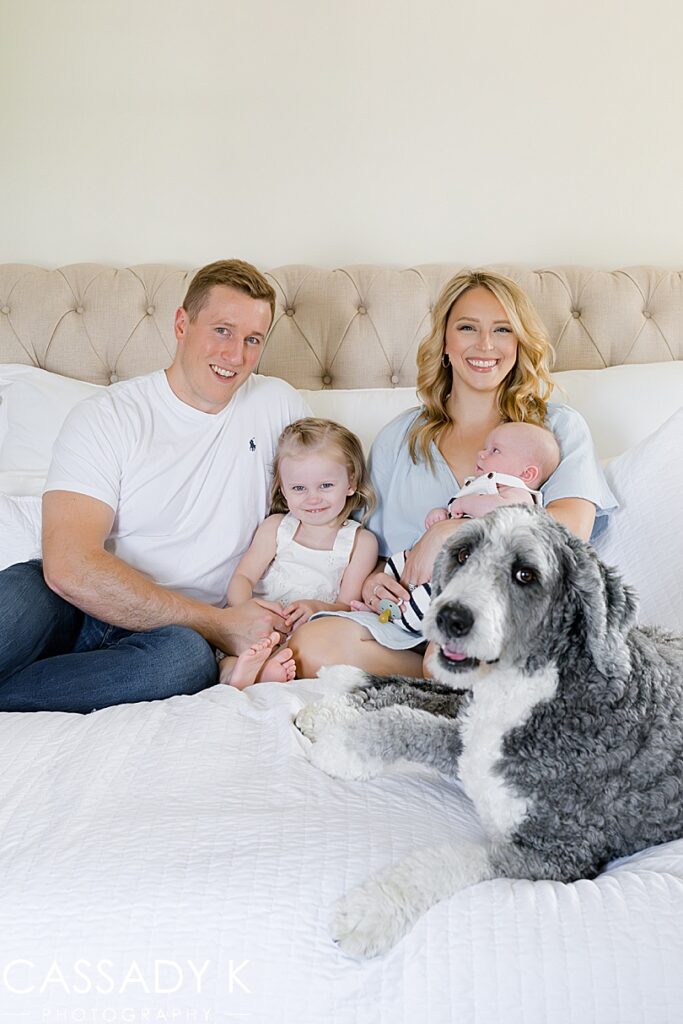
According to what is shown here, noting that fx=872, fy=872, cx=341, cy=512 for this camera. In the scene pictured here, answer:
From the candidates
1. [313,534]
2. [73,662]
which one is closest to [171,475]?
[313,534]

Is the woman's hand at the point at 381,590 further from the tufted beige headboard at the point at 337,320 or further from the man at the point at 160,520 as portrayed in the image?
the tufted beige headboard at the point at 337,320

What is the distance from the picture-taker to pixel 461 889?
105 centimetres

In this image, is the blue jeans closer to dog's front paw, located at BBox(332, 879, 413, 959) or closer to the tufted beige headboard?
dog's front paw, located at BBox(332, 879, 413, 959)

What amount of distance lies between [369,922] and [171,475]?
1.30 m

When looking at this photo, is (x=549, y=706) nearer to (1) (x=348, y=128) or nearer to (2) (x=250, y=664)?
Answer: (2) (x=250, y=664)

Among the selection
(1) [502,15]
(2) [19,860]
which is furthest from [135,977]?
(1) [502,15]

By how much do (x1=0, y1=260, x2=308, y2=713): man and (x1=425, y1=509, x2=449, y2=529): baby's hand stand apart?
0.40 metres

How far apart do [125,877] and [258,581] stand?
1097 mm

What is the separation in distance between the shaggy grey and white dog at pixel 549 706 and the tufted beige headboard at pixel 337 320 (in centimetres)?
153

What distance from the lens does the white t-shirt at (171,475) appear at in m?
2.01

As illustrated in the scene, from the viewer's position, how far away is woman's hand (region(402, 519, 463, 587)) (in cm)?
181

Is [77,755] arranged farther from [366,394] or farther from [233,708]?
[366,394]

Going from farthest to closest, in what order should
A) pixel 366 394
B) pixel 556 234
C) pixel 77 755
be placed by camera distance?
pixel 556 234, pixel 366 394, pixel 77 755

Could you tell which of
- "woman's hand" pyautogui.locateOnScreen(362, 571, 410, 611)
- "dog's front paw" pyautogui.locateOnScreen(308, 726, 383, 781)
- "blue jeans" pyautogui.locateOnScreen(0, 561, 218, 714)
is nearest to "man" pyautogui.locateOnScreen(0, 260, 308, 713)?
"blue jeans" pyautogui.locateOnScreen(0, 561, 218, 714)
